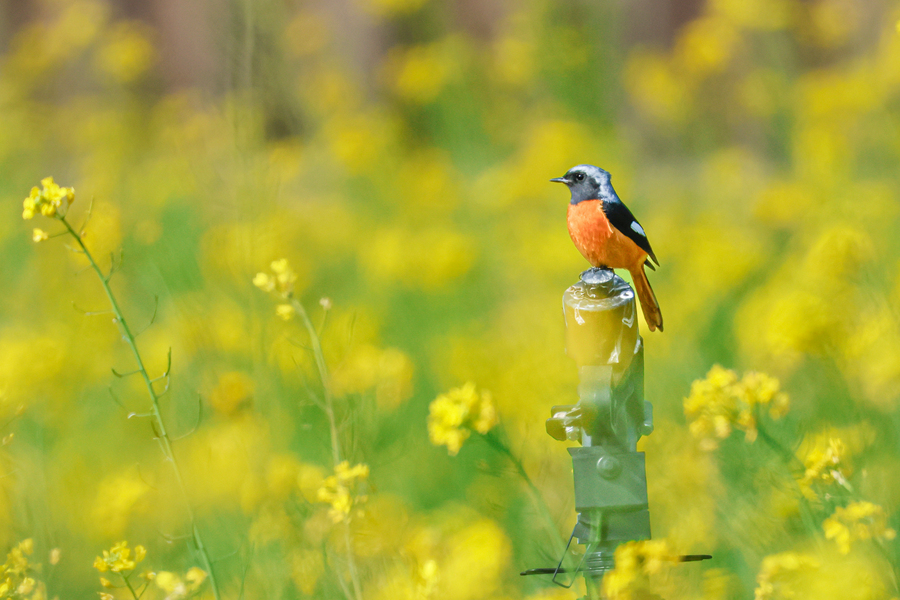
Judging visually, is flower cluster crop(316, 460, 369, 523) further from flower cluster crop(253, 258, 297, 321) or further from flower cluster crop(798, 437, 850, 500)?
flower cluster crop(798, 437, 850, 500)

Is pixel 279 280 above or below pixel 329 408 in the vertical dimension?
above

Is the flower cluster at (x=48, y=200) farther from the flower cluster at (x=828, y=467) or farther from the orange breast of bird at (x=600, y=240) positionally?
the flower cluster at (x=828, y=467)

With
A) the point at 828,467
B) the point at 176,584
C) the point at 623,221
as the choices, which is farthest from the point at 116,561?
the point at 828,467

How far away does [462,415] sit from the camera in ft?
2.88

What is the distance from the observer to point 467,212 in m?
3.32

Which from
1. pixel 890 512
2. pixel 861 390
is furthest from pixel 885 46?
pixel 890 512

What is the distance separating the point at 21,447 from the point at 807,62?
13.5ft

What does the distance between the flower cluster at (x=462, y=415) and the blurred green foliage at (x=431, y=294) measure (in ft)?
0.08

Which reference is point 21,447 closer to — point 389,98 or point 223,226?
point 223,226

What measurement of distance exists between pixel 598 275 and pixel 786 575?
0.43 meters

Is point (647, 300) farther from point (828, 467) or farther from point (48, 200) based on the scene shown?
point (48, 200)

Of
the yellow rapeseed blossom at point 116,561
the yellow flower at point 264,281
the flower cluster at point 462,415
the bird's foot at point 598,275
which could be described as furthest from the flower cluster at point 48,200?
the bird's foot at point 598,275

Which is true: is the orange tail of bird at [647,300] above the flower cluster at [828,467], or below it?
above

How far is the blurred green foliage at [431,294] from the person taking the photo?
4.12ft
